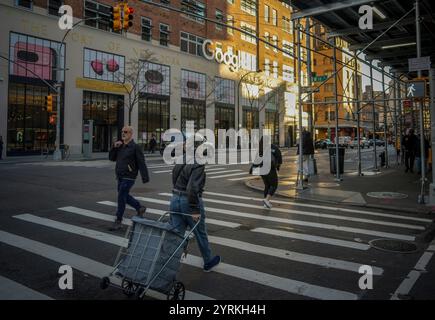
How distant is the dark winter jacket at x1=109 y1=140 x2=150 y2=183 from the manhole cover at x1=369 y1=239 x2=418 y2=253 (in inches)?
181

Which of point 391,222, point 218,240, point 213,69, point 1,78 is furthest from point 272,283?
point 213,69

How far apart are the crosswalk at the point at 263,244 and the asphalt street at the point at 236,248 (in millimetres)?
14

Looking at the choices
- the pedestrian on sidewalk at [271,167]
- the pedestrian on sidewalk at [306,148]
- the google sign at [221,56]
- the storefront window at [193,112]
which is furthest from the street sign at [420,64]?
the google sign at [221,56]

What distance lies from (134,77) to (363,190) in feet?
99.8

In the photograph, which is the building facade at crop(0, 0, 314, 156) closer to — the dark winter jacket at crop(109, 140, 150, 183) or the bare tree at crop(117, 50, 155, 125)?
the bare tree at crop(117, 50, 155, 125)

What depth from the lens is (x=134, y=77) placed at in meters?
38.1

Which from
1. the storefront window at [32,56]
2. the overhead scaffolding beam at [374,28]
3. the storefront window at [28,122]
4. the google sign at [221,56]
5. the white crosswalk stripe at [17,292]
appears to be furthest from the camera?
the google sign at [221,56]

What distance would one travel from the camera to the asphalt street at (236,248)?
4.51 metres

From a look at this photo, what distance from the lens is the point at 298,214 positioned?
9281 mm

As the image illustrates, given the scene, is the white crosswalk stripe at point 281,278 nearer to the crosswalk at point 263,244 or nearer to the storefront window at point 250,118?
the crosswalk at point 263,244

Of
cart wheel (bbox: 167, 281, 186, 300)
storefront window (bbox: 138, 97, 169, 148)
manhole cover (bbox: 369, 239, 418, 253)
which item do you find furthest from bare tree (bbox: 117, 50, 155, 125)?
cart wheel (bbox: 167, 281, 186, 300)

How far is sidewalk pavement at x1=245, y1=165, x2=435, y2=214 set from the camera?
10391 millimetres

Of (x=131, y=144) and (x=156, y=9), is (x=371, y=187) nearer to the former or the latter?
(x=131, y=144)
